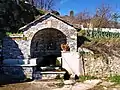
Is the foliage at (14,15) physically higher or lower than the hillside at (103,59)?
higher

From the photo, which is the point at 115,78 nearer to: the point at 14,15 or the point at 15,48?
the point at 15,48

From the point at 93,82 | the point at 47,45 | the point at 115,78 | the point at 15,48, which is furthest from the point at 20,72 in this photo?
the point at 115,78

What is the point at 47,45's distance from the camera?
19.9 m

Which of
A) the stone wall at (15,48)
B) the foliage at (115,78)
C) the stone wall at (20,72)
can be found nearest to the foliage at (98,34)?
the stone wall at (15,48)

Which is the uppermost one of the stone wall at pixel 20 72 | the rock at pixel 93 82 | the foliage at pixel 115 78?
the stone wall at pixel 20 72

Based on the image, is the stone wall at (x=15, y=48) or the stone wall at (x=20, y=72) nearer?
the stone wall at (x=20, y=72)

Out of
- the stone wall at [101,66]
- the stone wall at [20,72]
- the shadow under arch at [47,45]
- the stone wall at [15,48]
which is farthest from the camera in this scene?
the shadow under arch at [47,45]

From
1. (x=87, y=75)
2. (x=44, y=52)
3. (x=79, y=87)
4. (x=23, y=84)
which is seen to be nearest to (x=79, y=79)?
(x=87, y=75)

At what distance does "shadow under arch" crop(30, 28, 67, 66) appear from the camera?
1861 cm

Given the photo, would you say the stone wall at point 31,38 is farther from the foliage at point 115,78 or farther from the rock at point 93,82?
the foliage at point 115,78

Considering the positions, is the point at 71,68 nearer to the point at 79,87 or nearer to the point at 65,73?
the point at 65,73

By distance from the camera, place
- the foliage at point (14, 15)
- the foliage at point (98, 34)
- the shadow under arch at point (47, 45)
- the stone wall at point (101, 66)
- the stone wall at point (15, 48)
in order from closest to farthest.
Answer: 1. the stone wall at point (101, 66)
2. the stone wall at point (15, 48)
3. the shadow under arch at point (47, 45)
4. the foliage at point (98, 34)
5. the foliage at point (14, 15)

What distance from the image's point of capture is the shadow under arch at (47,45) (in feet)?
61.1

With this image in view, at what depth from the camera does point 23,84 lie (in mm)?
14570
